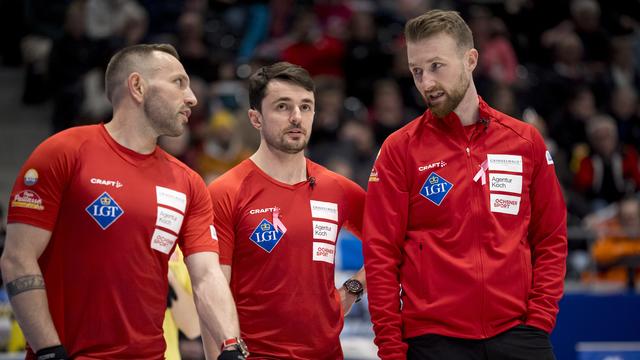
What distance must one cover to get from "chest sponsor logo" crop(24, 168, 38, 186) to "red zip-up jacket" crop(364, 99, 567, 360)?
1617 mm

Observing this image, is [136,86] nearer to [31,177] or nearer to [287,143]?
[31,177]

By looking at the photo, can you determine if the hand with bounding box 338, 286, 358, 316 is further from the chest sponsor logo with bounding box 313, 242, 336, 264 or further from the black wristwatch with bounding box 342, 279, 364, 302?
the chest sponsor logo with bounding box 313, 242, 336, 264

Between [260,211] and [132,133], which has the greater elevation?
[132,133]

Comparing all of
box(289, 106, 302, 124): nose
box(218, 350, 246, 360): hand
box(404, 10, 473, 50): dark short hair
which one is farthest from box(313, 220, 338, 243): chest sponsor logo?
box(404, 10, 473, 50): dark short hair

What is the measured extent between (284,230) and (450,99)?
111 centimetres

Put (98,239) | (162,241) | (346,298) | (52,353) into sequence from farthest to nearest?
(346,298) < (162,241) < (98,239) < (52,353)

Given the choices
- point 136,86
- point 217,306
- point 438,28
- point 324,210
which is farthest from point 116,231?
point 438,28

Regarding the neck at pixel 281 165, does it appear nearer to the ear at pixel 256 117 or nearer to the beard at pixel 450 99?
the ear at pixel 256 117

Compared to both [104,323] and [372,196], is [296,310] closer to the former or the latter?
[372,196]

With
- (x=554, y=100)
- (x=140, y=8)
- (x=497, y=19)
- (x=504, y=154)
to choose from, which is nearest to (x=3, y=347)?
(x=504, y=154)

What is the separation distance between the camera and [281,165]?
5527 millimetres

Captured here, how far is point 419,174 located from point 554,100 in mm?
8967

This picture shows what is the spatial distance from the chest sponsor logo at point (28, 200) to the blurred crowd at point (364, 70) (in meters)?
6.27

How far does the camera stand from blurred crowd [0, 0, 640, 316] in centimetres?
1123
